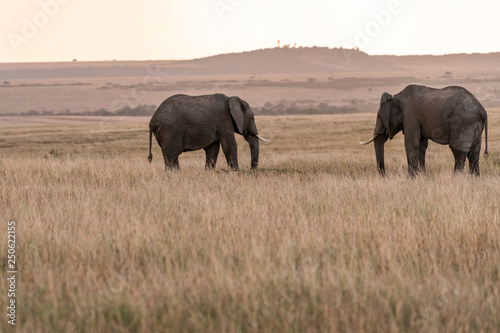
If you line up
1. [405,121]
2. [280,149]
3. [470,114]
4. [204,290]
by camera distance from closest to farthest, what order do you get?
[204,290] → [470,114] → [405,121] → [280,149]

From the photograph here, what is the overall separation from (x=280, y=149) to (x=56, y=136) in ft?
37.0

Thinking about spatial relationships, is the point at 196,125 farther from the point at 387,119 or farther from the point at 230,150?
the point at 387,119

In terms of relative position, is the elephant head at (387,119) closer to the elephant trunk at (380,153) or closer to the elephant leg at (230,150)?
the elephant trunk at (380,153)

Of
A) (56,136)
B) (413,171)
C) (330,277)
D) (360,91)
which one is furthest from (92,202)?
(360,91)

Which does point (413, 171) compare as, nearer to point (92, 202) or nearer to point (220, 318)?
point (92, 202)

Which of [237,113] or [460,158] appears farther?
[237,113]

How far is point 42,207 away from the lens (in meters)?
9.09

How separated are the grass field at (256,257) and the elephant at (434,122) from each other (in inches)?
51.5

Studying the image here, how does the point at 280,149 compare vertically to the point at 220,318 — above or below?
below

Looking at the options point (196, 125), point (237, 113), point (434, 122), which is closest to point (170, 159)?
point (196, 125)

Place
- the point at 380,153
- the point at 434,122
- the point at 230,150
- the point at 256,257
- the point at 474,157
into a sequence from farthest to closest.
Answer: the point at 230,150 → the point at 380,153 → the point at 474,157 → the point at 434,122 → the point at 256,257

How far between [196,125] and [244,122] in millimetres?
1102

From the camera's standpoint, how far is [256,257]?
6023 millimetres

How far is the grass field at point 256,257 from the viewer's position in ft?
15.8
